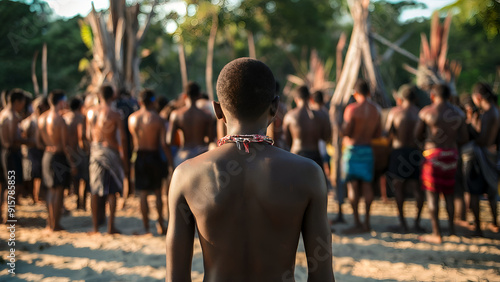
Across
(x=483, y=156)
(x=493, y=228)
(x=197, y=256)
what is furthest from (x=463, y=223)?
(x=197, y=256)

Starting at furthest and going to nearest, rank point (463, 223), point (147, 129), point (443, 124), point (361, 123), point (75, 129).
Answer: point (463, 223) → point (75, 129) → point (361, 123) → point (147, 129) → point (443, 124)

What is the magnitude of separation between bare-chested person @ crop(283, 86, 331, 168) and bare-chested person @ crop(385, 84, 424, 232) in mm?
1109

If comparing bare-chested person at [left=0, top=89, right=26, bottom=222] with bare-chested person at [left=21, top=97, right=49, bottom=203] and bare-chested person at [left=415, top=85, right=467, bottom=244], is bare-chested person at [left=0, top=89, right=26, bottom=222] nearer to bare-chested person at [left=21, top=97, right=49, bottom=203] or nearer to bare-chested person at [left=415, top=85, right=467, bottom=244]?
bare-chested person at [left=21, top=97, right=49, bottom=203]

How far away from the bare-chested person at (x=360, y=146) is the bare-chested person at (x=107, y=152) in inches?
131

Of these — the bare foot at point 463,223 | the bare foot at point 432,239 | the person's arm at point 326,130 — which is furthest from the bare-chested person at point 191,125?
the bare foot at point 463,223

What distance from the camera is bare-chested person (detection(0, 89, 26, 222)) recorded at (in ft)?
19.8

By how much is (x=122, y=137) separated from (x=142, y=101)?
59 cm

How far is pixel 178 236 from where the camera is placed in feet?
5.15

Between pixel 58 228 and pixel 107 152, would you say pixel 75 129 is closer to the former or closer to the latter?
pixel 107 152

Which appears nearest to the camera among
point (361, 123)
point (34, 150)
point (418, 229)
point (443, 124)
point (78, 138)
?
point (443, 124)

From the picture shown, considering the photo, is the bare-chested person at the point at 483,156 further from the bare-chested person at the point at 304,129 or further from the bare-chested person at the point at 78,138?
the bare-chested person at the point at 78,138

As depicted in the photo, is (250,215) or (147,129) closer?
(250,215)

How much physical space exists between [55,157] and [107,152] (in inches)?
33.2

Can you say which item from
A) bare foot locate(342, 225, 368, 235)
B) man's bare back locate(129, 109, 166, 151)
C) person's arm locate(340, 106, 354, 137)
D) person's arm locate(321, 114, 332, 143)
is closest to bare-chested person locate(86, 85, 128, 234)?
man's bare back locate(129, 109, 166, 151)
